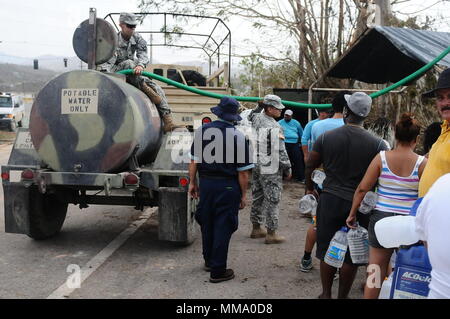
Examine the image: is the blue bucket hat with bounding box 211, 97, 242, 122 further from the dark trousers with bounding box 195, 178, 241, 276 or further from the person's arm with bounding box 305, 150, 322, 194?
the person's arm with bounding box 305, 150, 322, 194

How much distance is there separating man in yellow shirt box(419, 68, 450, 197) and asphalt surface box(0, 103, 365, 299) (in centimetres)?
188

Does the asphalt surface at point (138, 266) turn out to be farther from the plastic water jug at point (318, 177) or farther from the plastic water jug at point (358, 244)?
the plastic water jug at point (318, 177)

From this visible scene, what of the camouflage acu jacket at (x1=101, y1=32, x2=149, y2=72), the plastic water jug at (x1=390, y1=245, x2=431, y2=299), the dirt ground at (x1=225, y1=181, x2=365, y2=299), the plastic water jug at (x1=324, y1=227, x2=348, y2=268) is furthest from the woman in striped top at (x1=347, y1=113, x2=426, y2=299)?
the camouflage acu jacket at (x1=101, y1=32, x2=149, y2=72)

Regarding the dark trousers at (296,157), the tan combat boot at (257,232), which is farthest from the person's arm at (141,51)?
the dark trousers at (296,157)

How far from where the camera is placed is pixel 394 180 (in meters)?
3.72

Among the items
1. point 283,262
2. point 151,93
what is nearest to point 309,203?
point 283,262

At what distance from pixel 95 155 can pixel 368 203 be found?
9.80ft

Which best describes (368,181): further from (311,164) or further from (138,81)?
(138,81)

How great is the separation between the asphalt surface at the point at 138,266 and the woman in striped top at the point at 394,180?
1037 millimetres

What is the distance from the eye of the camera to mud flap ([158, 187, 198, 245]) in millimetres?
5527

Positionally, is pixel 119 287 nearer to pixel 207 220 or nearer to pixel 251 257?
pixel 207 220

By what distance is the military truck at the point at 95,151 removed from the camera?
5383 mm
